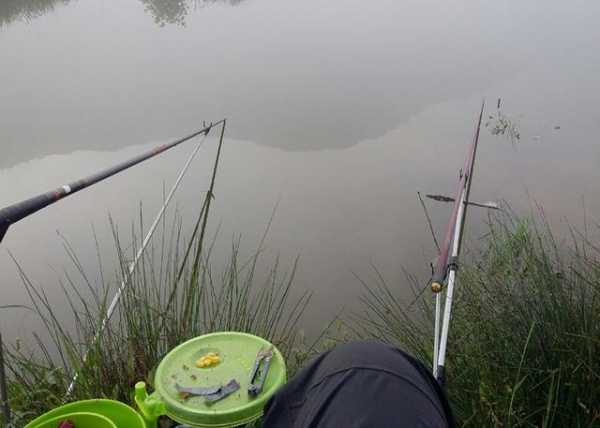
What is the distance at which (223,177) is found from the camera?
3.81 meters

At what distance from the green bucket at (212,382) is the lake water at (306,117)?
131 centimetres

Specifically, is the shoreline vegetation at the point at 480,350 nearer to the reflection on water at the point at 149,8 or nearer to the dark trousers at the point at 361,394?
the dark trousers at the point at 361,394

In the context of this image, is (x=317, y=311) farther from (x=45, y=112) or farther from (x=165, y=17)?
(x=165, y=17)

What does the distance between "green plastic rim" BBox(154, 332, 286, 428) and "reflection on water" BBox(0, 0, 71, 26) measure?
6900 mm

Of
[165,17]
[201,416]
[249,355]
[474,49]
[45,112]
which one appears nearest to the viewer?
[201,416]

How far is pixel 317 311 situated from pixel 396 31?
4.74 meters

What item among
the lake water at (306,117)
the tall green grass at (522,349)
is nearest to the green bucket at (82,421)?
the tall green grass at (522,349)

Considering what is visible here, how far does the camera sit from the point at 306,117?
4793 mm

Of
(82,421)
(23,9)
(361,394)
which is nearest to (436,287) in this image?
(361,394)

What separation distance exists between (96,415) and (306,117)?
12.8 feet

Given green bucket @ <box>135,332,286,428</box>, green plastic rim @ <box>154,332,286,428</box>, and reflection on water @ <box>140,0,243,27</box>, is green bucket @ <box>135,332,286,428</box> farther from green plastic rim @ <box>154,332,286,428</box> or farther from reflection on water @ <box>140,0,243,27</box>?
reflection on water @ <box>140,0,243,27</box>

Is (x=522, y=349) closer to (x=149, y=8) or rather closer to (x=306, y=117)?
(x=306, y=117)

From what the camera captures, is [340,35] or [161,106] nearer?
[161,106]

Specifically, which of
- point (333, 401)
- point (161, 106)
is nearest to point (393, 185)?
point (161, 106)
